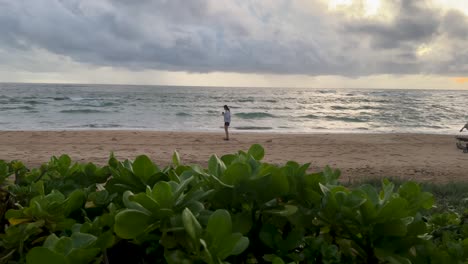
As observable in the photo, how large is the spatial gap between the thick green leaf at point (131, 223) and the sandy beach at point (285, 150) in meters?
10.6

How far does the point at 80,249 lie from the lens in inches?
26.2

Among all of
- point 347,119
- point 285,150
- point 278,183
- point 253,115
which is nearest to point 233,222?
point 278,183

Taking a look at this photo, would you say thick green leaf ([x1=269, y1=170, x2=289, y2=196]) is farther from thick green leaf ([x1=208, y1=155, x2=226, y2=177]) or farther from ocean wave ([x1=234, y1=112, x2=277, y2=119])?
ocean wave ([x1=234, y1=112, x2=277, y2=119])

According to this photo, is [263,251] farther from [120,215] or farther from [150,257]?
[120,215]

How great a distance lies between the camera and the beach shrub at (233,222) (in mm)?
697

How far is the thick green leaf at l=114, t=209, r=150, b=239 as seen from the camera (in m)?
0.68

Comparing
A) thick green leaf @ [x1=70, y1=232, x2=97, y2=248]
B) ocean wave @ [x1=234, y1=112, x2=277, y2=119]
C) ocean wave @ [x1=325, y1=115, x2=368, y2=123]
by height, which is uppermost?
thick green leaf @ [x1=70, y1=232, x2=97, y2=248]

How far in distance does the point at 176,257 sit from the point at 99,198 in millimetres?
383

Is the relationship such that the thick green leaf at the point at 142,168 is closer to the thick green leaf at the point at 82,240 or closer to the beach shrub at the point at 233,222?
the beach shrub at the point at 233,222

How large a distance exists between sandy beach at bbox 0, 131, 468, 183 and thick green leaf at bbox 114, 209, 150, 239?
34.7 feet

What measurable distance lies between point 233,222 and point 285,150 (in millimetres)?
16111

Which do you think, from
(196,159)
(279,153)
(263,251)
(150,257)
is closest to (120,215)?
(150,257)

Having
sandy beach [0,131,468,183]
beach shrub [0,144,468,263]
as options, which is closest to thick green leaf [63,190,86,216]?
beach shrub [0,144,468,263]

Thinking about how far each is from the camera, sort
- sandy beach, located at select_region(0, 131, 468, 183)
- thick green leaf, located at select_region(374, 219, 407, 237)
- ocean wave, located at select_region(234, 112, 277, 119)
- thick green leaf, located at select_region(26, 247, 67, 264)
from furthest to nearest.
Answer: ocean wave, located at select_region(234, 112, 277, 119)
sandy beach, located at select_region(0, 131, 468, 183)
thick green leaf, located at select_region(374, 219, 407, 237)
thick green leaf, located at select_region(26, 247, 67, 264)
